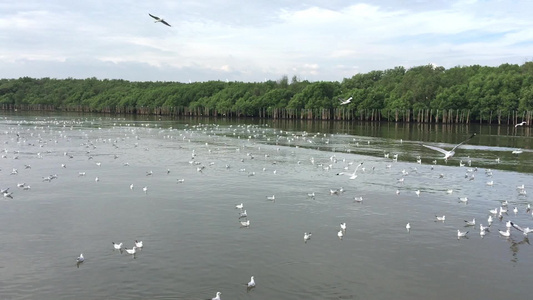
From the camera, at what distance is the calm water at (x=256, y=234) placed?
13727 mm

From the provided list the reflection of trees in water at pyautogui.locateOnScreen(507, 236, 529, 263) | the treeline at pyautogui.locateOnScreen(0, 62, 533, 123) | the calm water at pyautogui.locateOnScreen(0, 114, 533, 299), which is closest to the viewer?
the calm water at pyautogui.locateOnScreen(0, 114, 533, 299)

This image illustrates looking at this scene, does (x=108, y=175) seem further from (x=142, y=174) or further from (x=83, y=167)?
(x=83, y=167)

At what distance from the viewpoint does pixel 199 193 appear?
25.2m

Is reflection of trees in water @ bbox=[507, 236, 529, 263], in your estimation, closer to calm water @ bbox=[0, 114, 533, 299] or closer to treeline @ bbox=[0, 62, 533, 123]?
calm water @ bbox=[0, 114, 533, 299]

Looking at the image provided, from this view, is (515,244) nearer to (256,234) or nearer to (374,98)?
(256,234)

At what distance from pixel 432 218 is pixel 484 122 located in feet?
325

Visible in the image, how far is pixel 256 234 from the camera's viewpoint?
18219 mm

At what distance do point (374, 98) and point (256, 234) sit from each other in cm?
10568

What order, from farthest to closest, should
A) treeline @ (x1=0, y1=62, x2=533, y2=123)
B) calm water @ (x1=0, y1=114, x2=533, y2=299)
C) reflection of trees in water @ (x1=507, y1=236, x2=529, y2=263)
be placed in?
1. treeline @ (x1=0, y1=62, x2=533, y2=123)
2. reflection of trees in water @ (x1=507, y1=236, x2=529, y2=263)
3. calm water @ (x1=0, y1=114, x2=533, y2=299)

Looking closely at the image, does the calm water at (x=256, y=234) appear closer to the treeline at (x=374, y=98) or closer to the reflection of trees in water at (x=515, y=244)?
the reflection of trees in water at (x=515, y=244)

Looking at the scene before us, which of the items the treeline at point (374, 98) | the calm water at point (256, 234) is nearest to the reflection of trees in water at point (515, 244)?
the calm water at point (256, 234)

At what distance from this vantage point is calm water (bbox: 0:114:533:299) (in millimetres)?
13727

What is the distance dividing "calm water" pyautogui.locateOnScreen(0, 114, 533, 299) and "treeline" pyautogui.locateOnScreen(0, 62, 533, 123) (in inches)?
2994

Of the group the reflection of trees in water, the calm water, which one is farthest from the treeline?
the reflection of trees in water
